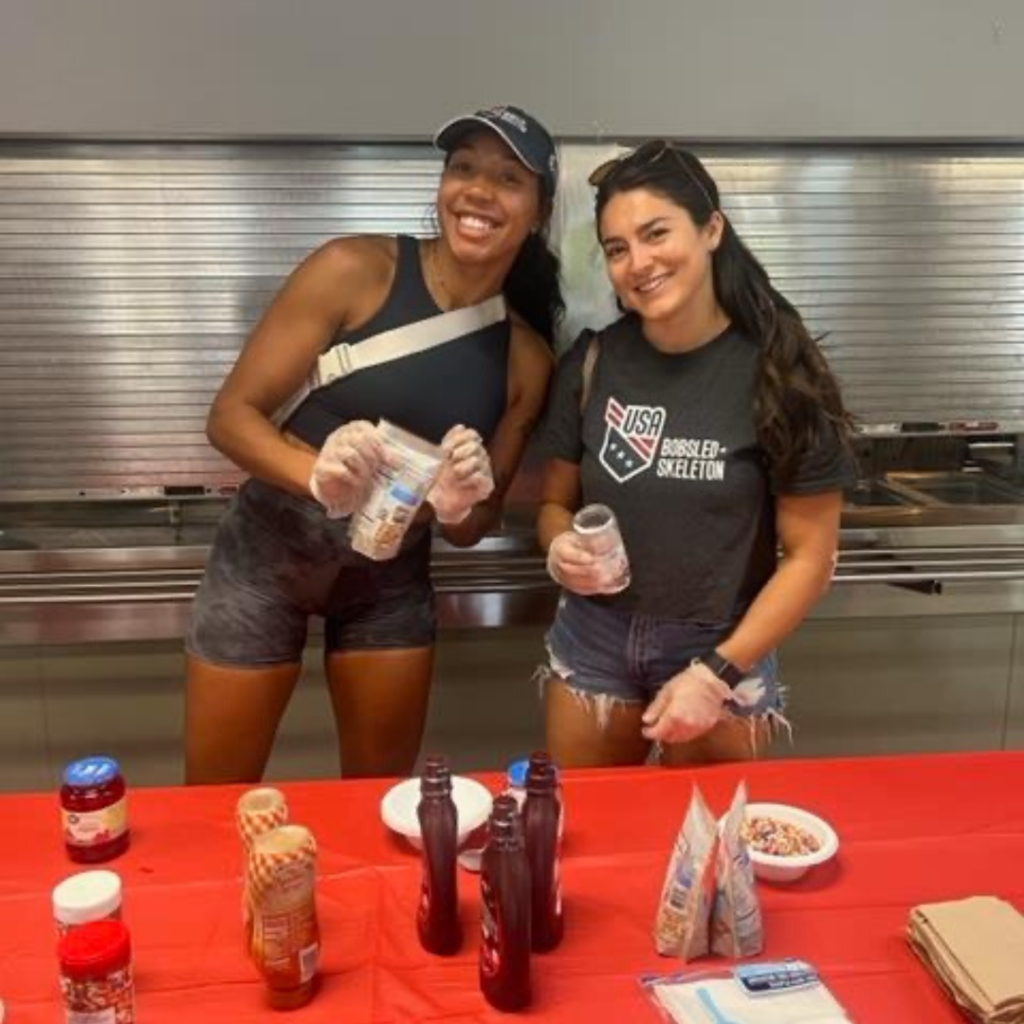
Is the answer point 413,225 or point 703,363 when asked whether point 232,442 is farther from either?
point 413,225

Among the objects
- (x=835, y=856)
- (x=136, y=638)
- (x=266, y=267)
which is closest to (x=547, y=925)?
(x=835, y=856)

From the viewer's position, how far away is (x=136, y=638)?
2.35 meters

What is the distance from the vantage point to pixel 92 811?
1315 mm

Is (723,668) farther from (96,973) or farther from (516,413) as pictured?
(96,973)

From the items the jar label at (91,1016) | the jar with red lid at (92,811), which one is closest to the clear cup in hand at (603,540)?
the jar with red lid at (92,811)

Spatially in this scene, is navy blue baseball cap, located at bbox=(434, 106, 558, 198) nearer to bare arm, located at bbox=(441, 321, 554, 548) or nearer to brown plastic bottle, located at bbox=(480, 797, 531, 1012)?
bare arm, located at bbox=(441, 321, 554, 548)

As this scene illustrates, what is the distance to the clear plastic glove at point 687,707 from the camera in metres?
1.56

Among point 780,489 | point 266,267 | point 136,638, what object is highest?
point 266,267

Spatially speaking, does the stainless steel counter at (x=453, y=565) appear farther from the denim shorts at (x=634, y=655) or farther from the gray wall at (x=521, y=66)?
the gray wall at (x=521, y=66)

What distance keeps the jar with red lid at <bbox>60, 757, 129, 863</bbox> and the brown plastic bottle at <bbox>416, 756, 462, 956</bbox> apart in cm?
41

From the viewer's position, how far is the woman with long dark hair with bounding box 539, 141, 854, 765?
62.8 inches

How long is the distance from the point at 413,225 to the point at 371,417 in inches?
33.1

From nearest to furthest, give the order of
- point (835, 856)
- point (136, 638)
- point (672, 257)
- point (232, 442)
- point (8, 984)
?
point (8, 984) → point (835, 856) → point (672, 257) → point (232, 442) → point (136, 638)

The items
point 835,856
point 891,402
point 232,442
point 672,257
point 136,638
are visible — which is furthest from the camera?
point 891,402
